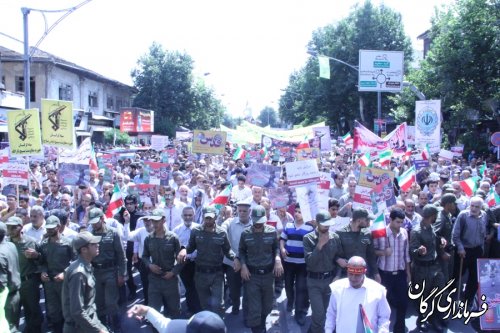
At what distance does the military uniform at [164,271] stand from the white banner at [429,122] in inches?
447

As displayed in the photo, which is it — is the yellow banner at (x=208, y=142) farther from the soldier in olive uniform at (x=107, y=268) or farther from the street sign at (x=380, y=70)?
the street sign at (x=380, y=70)

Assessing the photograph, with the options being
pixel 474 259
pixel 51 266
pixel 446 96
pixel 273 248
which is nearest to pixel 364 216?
pixel 273 248

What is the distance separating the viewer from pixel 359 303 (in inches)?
195

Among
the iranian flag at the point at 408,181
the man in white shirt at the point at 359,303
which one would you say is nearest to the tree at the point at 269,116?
the iranian flag at the point at 408,181

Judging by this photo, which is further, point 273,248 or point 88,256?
point 273,248

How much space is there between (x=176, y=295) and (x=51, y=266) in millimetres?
1618

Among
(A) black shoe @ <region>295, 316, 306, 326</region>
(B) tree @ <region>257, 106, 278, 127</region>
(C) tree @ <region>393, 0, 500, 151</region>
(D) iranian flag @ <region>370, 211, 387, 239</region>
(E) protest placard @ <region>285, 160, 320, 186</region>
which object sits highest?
(B) tree @ <region>257, 106, 278, 127</region>

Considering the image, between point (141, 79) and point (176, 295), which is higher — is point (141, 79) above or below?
above

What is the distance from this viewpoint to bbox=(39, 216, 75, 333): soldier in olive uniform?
6.65 metres

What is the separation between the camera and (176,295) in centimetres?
707

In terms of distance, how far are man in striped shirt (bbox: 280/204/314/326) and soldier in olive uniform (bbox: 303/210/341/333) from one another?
1047 millimetres

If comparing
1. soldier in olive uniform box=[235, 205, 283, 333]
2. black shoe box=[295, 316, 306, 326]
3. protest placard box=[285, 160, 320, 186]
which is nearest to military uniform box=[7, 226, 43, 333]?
soldier in olive uniform box=[235, 205, 283, 333]

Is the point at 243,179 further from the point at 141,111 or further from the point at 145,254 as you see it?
the point at 141,111

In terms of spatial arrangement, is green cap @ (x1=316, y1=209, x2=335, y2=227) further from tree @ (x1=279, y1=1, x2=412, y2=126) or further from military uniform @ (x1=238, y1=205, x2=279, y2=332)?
tree @ (x1=279, y1=1, x2=412, y2=126)
